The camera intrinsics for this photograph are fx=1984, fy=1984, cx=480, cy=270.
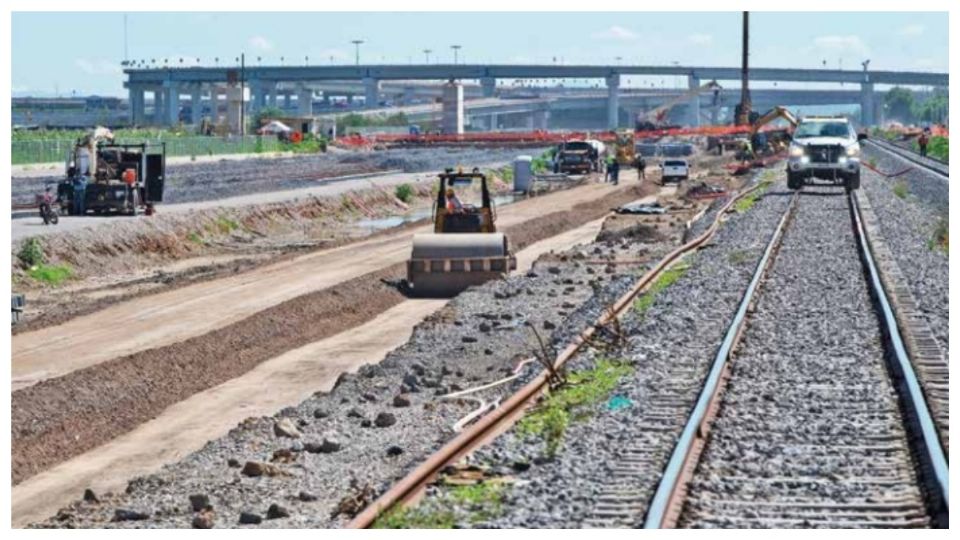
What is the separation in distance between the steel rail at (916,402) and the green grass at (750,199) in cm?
2449

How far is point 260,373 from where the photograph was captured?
26812 mm

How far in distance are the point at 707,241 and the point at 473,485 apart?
26909 millimetres

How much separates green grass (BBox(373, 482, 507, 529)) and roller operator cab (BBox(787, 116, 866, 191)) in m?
42.9

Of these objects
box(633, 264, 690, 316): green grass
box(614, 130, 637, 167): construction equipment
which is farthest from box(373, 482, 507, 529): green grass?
box(614, 130, 637, 167): construction equipment

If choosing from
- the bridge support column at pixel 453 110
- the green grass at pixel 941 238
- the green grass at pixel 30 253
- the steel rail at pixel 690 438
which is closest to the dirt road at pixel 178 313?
the green grass at pixel 30 253

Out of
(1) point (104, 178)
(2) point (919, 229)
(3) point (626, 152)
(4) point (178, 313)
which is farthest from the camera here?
(3) point (626, 152)

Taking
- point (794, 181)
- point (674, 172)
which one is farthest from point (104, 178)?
point (674, 172)

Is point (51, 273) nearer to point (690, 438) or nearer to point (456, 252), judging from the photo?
point (456, 252)

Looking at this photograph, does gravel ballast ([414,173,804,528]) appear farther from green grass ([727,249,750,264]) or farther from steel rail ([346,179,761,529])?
green grass ([727,249,750,264])

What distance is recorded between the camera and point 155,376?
25781 mm

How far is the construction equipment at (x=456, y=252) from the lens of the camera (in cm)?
3603

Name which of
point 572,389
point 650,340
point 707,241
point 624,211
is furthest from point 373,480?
point 624,211

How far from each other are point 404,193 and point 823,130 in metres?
27.7

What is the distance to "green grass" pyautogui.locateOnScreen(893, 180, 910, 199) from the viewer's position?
5773 cm
